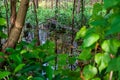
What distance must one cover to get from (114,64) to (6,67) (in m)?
0.58

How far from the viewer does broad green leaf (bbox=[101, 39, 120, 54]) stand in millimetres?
856

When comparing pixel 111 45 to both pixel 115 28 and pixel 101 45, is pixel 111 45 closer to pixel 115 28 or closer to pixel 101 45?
pixel 101 45

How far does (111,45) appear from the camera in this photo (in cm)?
87

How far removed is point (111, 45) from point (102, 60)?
95 mm

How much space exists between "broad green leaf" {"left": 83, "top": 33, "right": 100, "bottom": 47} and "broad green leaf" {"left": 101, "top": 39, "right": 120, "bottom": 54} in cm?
3

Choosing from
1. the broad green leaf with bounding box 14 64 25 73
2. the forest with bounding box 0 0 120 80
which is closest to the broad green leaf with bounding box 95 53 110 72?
the forest with bounding box 0 0 120 80

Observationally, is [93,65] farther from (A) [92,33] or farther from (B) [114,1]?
(B) [114,1]

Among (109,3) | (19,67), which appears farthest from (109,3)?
(19,67)

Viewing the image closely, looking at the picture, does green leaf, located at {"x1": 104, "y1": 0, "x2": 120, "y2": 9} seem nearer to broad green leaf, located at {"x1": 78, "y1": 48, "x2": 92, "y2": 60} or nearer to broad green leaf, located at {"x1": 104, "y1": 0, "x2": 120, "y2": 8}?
broad green leaf, located at {"x1": 104, "y1": 0, "x2": 120, "y2": 8}

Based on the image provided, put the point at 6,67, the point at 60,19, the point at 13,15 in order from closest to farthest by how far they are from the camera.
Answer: the point at 6,67, the point at 13,15, the point at 60,19

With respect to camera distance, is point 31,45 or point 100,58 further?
point 31,45

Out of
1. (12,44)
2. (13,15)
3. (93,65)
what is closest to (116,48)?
(93,65)

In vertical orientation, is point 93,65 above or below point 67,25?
above

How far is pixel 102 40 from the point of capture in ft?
3.11
